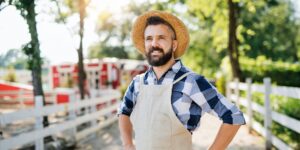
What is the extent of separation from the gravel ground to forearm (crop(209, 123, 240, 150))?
6.42m

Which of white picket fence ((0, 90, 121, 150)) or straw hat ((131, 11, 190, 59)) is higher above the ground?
straw hat ((131, 11, 190, 59))

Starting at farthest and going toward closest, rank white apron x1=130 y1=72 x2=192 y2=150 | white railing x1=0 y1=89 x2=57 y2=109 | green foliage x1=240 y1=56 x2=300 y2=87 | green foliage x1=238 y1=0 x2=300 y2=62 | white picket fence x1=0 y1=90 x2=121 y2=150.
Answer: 1. green foliage x1=238 y1=0 x2=300 y2=62
2. white railing x1=0 y1=89 x2=57 y2=109
3. green foliage x1=240 y1=56 x2=300 y2=87
4. white picket fence x1=0 y1=90 x2=121 y2=150
5. white apron x1=130 y1=72 x2=192 y2=150

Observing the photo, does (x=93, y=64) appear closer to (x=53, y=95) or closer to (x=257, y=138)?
(x=53, y=95)

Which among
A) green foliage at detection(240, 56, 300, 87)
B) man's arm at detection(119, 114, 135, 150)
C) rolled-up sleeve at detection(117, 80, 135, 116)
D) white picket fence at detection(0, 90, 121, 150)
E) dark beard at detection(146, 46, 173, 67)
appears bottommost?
green foliage at detection(240, 56, 300, 87)

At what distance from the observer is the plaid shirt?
2883mm

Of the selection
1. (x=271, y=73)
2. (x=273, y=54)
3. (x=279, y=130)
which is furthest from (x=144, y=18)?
(x=273, y=54)

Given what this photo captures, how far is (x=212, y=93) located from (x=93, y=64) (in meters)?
32.2

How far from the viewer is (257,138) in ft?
34.8

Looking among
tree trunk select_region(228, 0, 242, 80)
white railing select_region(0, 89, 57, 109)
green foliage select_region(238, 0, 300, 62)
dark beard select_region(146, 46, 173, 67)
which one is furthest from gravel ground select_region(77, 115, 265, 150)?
green foliage select_region(238, 0, 300, 62)

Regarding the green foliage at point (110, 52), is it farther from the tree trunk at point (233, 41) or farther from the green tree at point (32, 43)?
the green tree at point (32, 43)

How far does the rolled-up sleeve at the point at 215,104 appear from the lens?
113 inches

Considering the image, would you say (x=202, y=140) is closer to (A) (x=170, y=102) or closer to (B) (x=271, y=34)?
(A) (x=170, y=102)

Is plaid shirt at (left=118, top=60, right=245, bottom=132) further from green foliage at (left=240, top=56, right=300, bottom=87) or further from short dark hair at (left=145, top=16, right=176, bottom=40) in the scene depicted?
green foliage at (left=240, top=56, right=300, bottom=87)

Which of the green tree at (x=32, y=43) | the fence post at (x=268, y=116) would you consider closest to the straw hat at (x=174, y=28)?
the green tree at (x=32, y=43)
